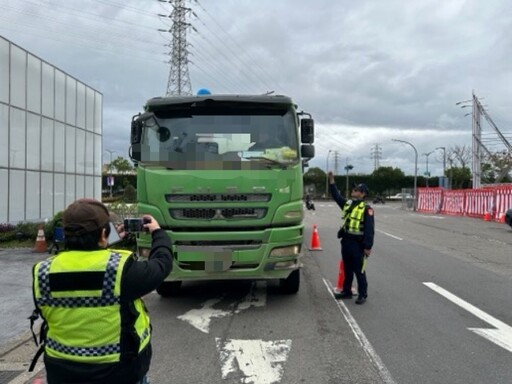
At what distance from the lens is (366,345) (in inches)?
230

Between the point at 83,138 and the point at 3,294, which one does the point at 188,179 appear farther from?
the point at 83,138

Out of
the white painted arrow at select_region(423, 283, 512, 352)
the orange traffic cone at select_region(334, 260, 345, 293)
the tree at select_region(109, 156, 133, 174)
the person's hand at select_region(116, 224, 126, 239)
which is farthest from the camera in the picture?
the tree at select_region(109, 156, 133, 174)

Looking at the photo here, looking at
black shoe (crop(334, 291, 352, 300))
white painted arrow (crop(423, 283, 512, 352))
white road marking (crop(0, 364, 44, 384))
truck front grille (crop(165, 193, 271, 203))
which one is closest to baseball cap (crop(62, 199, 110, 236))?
white road marking (crop(0, 364, 44, 384))

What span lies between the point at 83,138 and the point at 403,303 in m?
22.4

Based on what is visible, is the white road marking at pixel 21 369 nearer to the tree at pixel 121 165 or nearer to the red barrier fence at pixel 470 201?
the red barrier fence at pixel 470 201

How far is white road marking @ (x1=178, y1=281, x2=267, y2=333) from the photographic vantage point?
693cm

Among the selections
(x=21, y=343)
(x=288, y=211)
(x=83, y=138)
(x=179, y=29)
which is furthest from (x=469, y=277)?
(x=179, y=29)

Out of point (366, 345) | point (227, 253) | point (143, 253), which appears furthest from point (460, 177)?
point (366, 345)

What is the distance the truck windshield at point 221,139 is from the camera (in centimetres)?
737

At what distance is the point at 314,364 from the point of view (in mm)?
5188

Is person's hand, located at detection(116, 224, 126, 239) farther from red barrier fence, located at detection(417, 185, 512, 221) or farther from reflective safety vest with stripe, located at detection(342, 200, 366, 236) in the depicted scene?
red barrier fence, located at detection(417, 185, 512, 221)

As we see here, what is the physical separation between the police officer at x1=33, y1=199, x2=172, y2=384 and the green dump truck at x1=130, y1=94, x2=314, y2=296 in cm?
449

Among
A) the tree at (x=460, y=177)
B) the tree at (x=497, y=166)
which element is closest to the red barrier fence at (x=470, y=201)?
the tree at (x=497, y=166)

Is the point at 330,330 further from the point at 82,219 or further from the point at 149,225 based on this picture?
the point at 82,219
